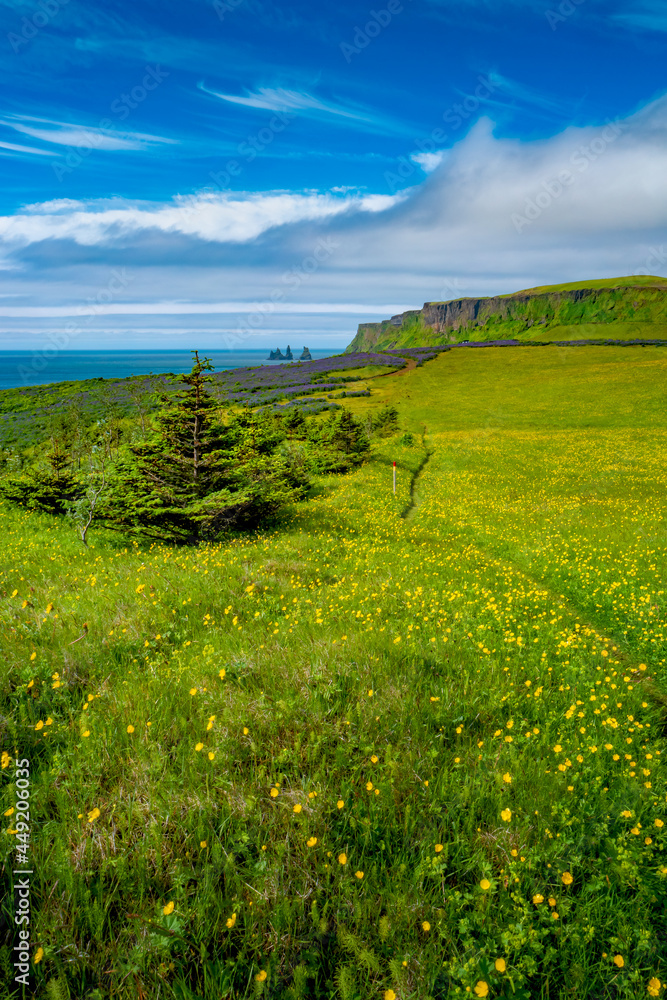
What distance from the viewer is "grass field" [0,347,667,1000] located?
2.69 metres

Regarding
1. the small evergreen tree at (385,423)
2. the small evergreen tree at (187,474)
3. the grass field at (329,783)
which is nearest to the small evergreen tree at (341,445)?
the small evergreen tree at (385,423)

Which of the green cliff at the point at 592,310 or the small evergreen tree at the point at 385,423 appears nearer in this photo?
the small evergreen tree at the point at 385,423

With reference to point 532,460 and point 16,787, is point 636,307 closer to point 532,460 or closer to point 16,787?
point 532,460

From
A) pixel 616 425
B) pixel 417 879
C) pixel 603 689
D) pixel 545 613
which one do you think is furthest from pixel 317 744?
pixel 616 425

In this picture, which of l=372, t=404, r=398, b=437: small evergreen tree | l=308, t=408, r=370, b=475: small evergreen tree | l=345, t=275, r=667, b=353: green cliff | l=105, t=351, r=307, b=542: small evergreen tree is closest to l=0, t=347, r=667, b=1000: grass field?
l=105, t=351, r=307, b=542: small evergreen tree

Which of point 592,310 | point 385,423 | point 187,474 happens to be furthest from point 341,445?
point 592,310

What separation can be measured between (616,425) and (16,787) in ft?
179

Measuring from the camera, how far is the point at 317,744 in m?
3.97

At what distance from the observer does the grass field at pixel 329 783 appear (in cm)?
269

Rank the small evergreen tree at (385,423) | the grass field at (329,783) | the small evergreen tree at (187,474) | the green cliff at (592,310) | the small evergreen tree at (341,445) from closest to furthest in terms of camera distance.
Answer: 1. the grass field at (329,783)
2. the small evergreen tree at (187,474)
3. the small evergreen tree at (341,445)
4. the small evergreen tree at (385,423)
5. the green cliff at (592,310)

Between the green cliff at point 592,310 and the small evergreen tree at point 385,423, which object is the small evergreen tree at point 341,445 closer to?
the small evergreen tree at point 385,423

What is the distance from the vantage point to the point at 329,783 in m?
3.76

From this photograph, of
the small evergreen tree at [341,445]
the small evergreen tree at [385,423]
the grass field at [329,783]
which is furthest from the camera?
the small evergreen tree at [385,423]

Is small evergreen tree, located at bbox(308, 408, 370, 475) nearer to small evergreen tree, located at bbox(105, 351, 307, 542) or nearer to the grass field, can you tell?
small evergreen tree, located at bbox(105, 351, 307, 542)
